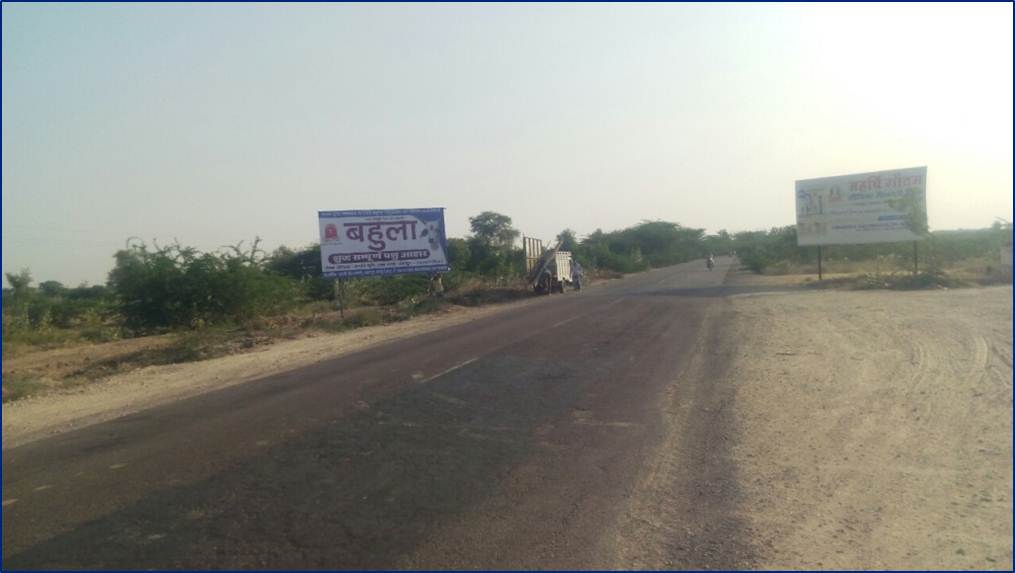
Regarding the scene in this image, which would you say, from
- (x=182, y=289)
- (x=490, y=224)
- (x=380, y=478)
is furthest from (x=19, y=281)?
(x=490, y=224)

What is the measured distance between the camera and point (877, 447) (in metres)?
7.62

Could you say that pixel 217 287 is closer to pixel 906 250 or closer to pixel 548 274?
pixel 548 274

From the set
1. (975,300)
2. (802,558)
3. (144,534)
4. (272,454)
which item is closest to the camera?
(802,558)

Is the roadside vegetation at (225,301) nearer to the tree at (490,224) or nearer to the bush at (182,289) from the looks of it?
the bush at (182,289)

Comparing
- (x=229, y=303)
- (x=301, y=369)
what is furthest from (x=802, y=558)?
(x=229, y=303)

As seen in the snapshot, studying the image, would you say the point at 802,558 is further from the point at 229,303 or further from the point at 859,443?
the point at 229,303

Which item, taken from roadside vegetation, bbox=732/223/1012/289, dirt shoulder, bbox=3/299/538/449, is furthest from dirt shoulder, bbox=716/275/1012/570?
roadside vegetation, bbox=732/223/1012/289

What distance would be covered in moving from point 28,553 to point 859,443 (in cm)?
728

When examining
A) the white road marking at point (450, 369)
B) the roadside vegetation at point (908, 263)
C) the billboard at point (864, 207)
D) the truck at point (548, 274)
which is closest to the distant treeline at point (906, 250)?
the roadside vegetation at point (908, 263)

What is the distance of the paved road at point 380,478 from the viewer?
5215 millimetres

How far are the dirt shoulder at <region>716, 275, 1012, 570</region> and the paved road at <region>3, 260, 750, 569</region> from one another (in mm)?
426

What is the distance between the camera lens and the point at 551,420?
9156 millimetres

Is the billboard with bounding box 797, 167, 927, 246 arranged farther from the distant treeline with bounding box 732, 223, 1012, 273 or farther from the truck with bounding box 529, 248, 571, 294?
the truck with bounding box 529, 248, 571, 294

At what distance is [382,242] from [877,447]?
2395 cm
